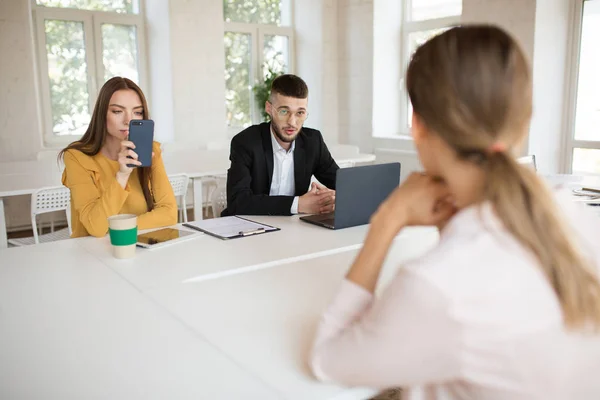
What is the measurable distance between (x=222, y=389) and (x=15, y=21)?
5.13 metres

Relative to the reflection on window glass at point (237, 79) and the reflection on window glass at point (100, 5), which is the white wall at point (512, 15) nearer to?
the reflection on window glass at point (237, 79)

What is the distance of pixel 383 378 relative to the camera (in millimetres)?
792

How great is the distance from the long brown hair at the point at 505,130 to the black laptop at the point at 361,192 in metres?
1.18

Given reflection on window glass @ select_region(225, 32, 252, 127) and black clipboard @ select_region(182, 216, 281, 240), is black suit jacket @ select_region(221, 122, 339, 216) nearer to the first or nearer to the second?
black clipboard @ select_region(182, 216, 281, 240)

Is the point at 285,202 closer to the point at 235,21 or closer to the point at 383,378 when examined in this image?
the point at 383,378

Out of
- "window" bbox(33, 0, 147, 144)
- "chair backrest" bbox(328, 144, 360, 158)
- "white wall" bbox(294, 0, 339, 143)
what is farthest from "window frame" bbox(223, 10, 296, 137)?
"chair backrest" bbox(328, 144, 360, 158)

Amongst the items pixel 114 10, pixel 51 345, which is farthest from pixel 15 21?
pixel 51 345

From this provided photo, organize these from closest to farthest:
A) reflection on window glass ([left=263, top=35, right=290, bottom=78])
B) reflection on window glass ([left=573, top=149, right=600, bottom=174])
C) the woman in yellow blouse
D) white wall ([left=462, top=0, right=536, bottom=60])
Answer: the woman in yellow blouse, white wall ([left=462, top=0, right=536, bottom=60]), reflection on window glass ([left=573, top=149, right=600, bottom=174]), reflection on window glass ([left=263, top=35, right=290, bottom=78])

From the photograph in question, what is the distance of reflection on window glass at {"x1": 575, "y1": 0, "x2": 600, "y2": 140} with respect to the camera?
459 centimetres

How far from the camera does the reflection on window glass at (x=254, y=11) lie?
21.6ft

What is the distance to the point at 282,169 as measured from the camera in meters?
2.75

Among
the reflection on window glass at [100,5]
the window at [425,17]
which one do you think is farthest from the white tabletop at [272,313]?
the reflection on window glass at [100,5]

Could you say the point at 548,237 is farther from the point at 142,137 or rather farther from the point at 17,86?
the point at 17,86

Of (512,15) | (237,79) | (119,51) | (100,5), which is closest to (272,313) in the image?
(512,15)
